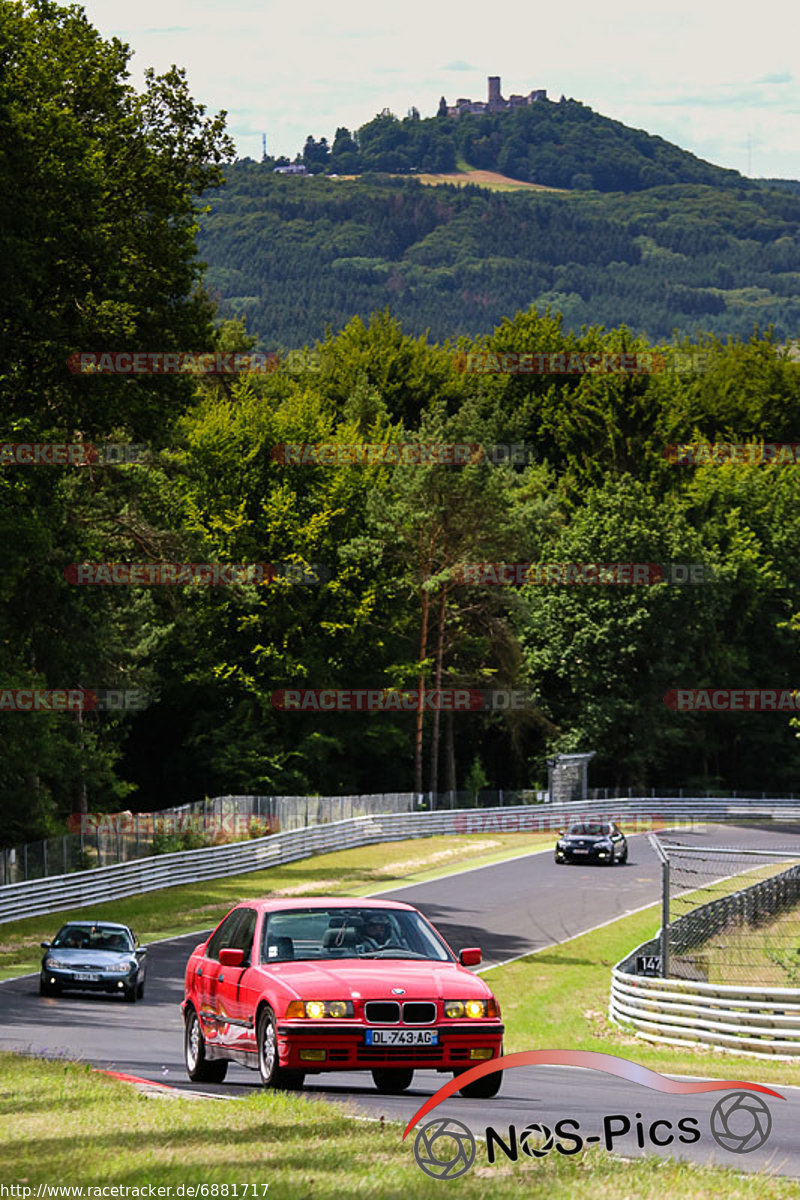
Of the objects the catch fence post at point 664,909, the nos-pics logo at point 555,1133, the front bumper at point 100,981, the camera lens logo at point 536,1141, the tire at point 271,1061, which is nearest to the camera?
the nos-pics logo at point 555,1133

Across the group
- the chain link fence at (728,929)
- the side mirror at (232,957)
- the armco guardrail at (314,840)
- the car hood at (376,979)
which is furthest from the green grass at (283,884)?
the car hood at (376,979)

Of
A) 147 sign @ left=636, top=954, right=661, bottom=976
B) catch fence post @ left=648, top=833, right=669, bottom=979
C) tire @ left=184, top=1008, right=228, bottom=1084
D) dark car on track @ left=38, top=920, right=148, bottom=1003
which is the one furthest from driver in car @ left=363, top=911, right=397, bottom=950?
147 sign @ left=636, top=954, right=661, bottom=976

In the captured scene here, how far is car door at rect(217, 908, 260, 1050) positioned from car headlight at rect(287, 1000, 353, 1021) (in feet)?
2.39

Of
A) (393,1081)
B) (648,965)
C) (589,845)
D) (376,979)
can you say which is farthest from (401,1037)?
(589,845)

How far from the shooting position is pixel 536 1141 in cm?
1046

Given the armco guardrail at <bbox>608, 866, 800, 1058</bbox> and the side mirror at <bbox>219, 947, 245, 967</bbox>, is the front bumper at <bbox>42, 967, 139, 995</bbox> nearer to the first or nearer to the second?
the armco guardrail at <bbox>608, 866, 800, 1058</bbox>

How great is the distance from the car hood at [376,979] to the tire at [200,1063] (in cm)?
184

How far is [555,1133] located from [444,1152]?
1.87m

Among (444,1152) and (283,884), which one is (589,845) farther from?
(444,1152)

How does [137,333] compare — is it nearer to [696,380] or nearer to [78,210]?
[78,210]

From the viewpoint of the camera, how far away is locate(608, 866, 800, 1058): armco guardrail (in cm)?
2112

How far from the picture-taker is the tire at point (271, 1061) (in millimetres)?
12047

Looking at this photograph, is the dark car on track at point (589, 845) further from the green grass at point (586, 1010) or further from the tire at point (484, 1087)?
the tire at point (484, 1087)

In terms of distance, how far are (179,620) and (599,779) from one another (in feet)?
132
